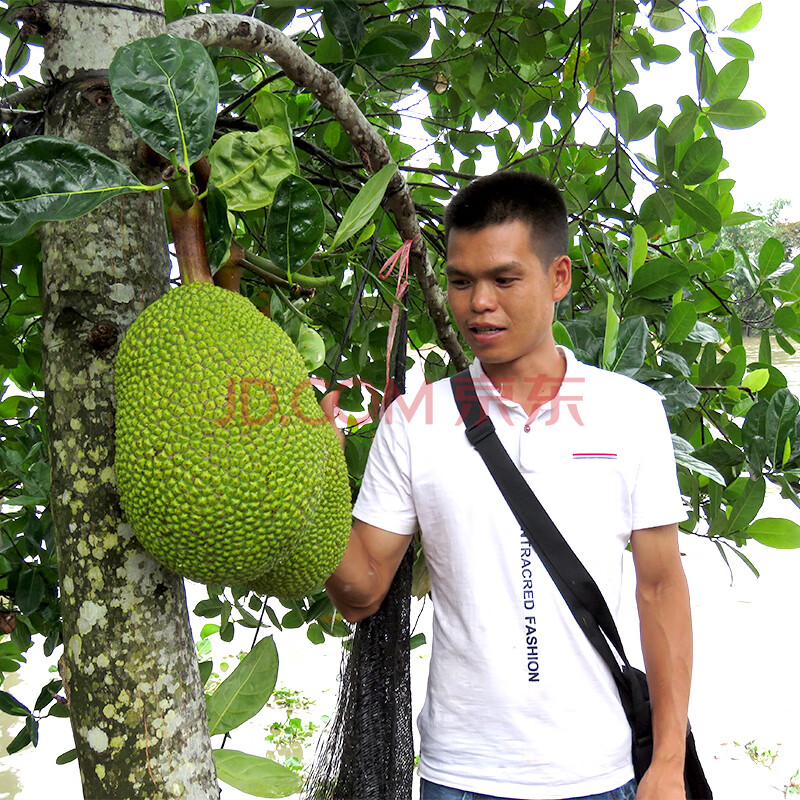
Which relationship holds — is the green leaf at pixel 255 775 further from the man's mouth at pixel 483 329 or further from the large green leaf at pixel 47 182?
the man's mouth at pixel 483 329

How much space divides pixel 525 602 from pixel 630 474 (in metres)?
0.25

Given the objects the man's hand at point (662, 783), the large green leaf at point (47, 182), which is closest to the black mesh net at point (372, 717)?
the man's hand at point (662, 783)

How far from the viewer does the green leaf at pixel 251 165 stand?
69cm

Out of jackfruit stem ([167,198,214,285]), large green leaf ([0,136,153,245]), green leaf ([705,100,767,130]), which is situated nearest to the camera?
large green leaf ([0,136,153,245])

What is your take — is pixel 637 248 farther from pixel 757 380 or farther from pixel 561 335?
pixel 757 380

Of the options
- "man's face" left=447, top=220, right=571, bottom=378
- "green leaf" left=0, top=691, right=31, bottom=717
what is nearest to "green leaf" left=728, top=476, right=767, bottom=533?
"man's face" left=447, top=220, right=571, bottom=378

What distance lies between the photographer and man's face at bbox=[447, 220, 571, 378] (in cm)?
111

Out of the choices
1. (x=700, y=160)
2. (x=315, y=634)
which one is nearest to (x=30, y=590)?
(x=315, y=634)

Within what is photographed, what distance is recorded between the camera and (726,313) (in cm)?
171

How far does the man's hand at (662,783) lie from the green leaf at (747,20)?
152 cm

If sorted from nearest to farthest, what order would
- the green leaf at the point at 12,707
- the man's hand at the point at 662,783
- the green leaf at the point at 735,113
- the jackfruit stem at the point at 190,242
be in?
1. the jackfruit stem at the point at 190,242
2. the man's hand at the point at 662,783
3. the green leaf at the point at 12,707
4. the green leaf at the point at 735,113

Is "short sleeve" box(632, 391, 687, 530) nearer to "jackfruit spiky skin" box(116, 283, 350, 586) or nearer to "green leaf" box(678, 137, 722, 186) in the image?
"green leaf" box(678, 137, 722, 186)

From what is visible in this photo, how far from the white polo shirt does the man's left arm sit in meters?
0.04

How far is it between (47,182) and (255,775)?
59cm
